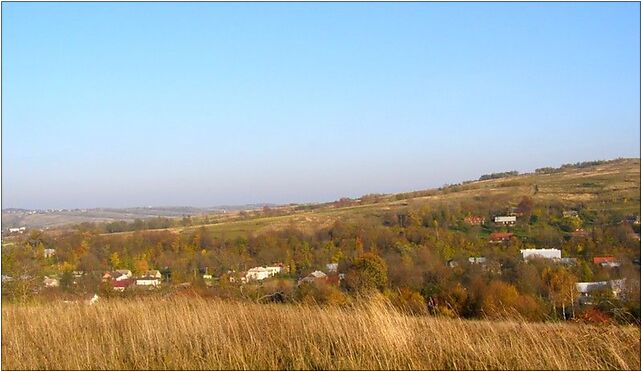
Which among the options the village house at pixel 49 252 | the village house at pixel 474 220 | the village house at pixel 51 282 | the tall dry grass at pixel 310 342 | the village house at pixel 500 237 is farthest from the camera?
the village house at pixel 474 220

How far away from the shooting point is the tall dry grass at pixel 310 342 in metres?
4.73

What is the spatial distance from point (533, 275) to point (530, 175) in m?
45.3

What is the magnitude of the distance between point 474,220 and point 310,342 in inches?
1221

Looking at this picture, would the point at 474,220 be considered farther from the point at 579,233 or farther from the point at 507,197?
the point at 507,197

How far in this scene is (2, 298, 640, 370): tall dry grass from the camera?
4734mm

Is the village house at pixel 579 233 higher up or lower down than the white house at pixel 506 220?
lower down

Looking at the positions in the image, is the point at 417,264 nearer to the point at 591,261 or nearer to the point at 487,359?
the point at 591,261

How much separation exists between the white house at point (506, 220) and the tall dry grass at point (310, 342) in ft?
95.1

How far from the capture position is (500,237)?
2941cm

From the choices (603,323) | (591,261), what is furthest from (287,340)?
(591,261)

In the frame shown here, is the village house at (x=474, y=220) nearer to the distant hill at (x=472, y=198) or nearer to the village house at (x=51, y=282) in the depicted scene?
the distant hill at (x=472, y=198)

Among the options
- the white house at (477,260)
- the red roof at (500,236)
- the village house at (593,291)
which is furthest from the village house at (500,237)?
the village house at (593,291)

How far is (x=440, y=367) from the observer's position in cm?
468

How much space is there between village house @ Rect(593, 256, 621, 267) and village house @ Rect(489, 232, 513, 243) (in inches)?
275
